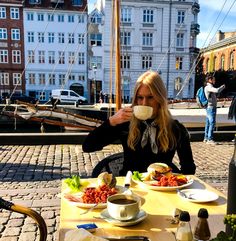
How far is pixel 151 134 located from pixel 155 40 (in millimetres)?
42910

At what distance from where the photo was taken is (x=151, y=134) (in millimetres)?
2770

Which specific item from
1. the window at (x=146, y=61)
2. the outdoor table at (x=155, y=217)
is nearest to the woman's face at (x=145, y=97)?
the outdoor table at (x=155, y=217)

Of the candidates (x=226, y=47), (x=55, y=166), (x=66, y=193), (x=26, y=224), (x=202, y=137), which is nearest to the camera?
(x=66, y=193)

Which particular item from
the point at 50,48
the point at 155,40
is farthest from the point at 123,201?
the point at 50,48

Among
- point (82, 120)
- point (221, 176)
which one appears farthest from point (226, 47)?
point (221, 176)

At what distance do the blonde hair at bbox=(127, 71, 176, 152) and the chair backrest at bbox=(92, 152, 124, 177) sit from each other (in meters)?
0.46

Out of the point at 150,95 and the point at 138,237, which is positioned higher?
the point at 150,95

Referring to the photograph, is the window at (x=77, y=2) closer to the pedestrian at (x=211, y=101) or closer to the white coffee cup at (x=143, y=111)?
the pedestrian at (x=211, y=101)

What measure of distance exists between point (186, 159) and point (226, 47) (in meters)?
67.8

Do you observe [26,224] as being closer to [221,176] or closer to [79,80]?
[221,176]

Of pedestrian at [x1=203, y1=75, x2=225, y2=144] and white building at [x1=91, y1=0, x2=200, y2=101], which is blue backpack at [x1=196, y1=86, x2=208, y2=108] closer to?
pedestrian at [x1=203, y1=75, x2=225, y2=144]

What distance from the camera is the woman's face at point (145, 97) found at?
2.82 metres

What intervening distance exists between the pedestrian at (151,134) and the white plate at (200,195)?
77 centimetres

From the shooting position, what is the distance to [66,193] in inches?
77.8
